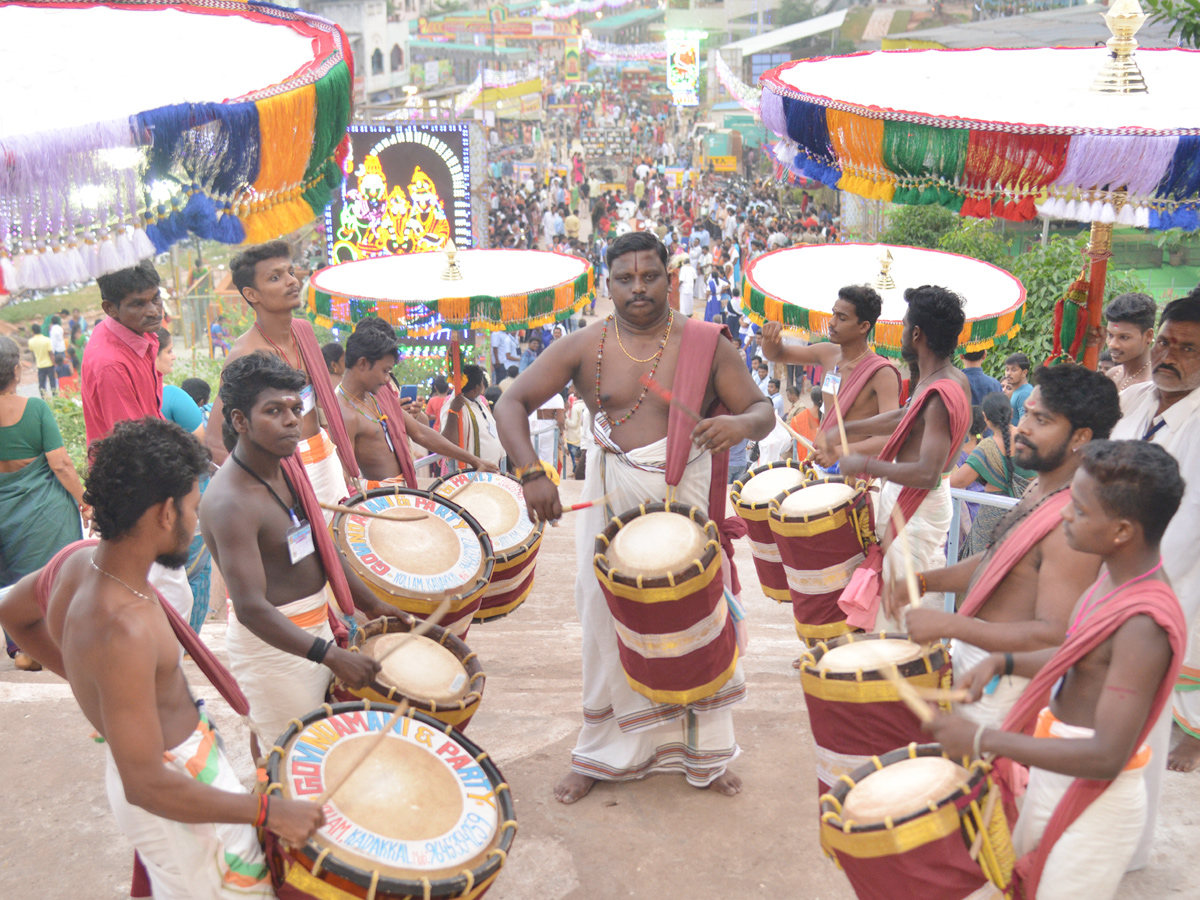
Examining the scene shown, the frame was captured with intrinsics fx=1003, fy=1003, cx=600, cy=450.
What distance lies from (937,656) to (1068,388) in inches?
37.2

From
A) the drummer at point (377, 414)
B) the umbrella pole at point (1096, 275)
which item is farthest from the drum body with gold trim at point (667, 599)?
the umbrella pole at point (1096, 275)

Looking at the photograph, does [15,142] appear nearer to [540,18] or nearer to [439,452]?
[439,452]

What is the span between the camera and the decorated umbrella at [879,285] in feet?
23.4

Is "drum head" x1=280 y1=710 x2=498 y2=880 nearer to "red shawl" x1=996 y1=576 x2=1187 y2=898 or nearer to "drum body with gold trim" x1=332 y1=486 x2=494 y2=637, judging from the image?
"drum body with gold trim" x1=332 y1=486 x2=494 y2=637

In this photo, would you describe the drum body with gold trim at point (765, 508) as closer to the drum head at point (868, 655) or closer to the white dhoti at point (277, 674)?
the drum head at point (868, 655)

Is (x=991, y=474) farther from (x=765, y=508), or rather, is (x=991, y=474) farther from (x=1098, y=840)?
(x=1098, y=840)

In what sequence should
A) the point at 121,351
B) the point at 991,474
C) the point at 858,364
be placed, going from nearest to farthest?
1. the point at 121,351
2. the point at 858,364
3. the point at 991,474

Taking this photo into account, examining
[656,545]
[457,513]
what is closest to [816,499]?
[656,545]

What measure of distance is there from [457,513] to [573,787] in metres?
1.29

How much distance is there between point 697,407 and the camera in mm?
4098

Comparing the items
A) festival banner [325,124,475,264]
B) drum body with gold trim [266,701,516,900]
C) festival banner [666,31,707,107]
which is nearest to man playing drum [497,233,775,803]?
drum body with gold trim [266,701,516,900]

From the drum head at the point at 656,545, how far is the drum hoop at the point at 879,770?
39.5 inches

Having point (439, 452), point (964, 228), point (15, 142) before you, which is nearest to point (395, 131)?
point (964, 228)

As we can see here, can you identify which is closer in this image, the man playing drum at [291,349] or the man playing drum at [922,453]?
the man playing drum at [922,453]
